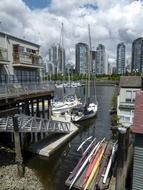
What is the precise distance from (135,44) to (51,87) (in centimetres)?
14081

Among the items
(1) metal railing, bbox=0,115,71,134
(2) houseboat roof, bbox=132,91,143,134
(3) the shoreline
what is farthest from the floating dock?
(2) houseboat roof, bbox=132,91,143,134

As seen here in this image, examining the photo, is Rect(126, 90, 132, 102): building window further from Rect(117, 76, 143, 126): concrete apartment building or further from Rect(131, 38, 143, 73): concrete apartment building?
Rect(131, 38, 143, 73): concrete apartment building

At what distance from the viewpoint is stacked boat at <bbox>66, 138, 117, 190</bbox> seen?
12771mm

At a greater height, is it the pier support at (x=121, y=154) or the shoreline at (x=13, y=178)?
the pier support at (x=121, y=154)

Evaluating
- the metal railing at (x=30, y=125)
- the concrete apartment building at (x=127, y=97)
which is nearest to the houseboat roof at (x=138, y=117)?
the metal railing at (x=30, y=125)

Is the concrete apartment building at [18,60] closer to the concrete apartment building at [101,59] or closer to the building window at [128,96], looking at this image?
the building window at [128,96]

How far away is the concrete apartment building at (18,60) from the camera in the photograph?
23500 millimetres

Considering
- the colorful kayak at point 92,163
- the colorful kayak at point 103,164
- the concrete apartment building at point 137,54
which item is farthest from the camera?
the concrete apartment building at point 137,54

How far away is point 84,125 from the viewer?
3341 cm

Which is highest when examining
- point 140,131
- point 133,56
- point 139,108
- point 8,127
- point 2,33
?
point 133,56

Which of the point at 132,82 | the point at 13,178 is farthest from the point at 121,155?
the point at 132,82

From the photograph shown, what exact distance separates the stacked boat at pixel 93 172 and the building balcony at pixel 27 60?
47.6 ft

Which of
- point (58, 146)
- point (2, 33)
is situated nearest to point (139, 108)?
point (58, 146)

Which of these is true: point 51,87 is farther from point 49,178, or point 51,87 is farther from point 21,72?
point 49,178
